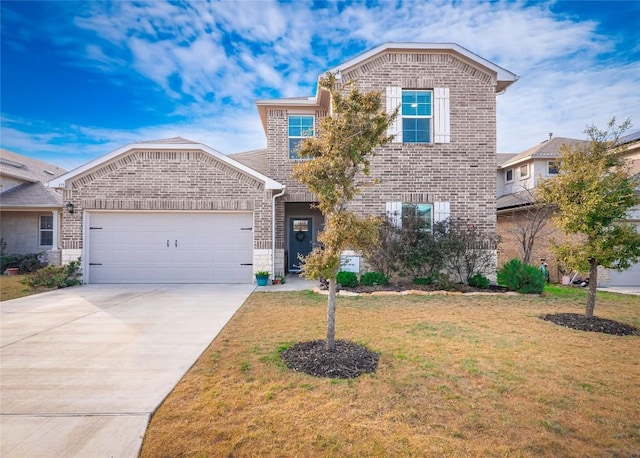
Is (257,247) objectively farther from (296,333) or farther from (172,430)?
(172,430)

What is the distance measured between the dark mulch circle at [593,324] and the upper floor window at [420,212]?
4.32 m

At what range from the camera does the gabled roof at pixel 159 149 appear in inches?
417

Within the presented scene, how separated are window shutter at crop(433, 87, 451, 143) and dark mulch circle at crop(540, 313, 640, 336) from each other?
640 cm

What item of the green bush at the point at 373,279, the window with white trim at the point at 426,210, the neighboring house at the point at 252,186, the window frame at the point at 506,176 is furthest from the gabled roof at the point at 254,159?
the window frame at the point at 506,176

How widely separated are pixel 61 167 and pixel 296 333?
88.2ft

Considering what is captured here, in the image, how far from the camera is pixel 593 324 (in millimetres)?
6105

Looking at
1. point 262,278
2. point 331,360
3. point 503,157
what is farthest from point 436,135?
point 503,157

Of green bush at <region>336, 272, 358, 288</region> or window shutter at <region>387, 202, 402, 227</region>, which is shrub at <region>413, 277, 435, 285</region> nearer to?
window shutter at <region>387, 202, 402, 227</region>

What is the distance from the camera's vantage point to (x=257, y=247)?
1105 centimetres

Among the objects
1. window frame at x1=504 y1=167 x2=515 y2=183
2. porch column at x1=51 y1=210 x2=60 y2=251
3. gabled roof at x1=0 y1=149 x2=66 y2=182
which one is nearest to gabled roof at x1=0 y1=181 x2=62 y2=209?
porch column at x1=51 y1=210 x2=60 y2=251

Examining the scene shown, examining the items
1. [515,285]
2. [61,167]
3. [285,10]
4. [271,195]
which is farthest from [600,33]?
[61,167]

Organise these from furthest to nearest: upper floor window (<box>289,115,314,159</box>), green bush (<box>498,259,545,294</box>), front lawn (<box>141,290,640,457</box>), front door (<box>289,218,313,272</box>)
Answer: front door (<box>289,218,313,272</box>) → upper floor window (<box>289,115,314,159</box>) → green bush (<box>498,259,545,294</box>) → front lawn (<box>141,290,640,457</box>)

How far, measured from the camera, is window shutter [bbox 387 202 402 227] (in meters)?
10.6

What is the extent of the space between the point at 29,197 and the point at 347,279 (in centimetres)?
1616
